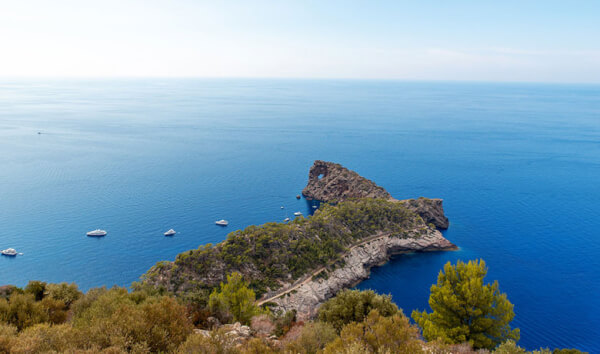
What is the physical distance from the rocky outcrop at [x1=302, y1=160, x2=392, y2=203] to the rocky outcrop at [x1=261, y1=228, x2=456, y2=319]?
51.8 ft

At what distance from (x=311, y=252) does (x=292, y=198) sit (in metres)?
36.8

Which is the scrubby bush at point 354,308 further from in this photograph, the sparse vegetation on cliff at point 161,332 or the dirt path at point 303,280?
the dirt path at point 303,280

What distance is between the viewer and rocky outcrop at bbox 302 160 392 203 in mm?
79875

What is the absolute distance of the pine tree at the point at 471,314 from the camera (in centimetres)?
2797

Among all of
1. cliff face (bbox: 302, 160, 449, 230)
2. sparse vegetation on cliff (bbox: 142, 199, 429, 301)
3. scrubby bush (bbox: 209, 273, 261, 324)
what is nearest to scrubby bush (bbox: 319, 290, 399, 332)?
scrubby bush (bbox: 209, 273, 261, 324)

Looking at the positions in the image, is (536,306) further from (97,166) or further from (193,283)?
(97,166)

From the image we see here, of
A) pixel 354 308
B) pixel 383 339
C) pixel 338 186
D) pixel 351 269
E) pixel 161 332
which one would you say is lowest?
pixel 351 269

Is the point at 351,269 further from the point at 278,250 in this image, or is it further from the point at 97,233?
the point at 97,233

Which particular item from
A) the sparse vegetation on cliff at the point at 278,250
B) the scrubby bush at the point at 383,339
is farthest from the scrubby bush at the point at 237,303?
the scrubby bush at the point at 383,339

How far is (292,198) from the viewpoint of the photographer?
89625 millimetres

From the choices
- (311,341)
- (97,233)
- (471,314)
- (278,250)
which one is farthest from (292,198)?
(311,341)

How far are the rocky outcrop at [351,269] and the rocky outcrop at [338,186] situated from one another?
15779mm

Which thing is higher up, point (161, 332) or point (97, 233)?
point (161, 332)

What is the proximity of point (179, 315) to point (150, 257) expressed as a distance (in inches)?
1802
